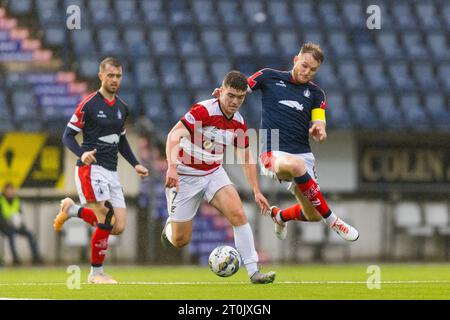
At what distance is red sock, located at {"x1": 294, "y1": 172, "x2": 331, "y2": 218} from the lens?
1216 centimetres

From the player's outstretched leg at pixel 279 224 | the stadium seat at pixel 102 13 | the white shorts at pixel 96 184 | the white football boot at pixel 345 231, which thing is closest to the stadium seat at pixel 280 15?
the stadium seat at pixel 102 13

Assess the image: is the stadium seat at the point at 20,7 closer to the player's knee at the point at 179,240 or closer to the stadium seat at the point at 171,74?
the stadium seat at the point at 171,74

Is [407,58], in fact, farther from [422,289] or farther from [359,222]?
[422,289]

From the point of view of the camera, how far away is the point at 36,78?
71.6 ft

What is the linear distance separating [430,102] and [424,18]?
2635 millimetres

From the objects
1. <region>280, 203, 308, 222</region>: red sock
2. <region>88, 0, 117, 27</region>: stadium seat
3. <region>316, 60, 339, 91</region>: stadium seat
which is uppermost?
<region>88, 0, 117, 27</region>: stadium seat

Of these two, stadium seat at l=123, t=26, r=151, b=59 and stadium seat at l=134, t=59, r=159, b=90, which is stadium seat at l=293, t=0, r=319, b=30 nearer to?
stadium seat at l=123, t=26, r=151, b=59

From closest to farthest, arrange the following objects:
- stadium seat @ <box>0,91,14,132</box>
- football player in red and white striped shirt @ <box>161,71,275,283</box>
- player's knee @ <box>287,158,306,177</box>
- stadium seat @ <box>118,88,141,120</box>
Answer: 1. football player in red and white striped shirt @ <box>161,71,275,283</box>
2. player's knee @ <box>287,158,306,177</box>
3. stadium seat @ <box>0,91,14,132</box>
4. stadium seat @ <box>118,88,141,120</box>

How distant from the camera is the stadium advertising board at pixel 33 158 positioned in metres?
20.9

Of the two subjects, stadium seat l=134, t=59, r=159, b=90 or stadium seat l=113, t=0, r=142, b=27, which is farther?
stadium seat l=113, t=0, r=142, b=27

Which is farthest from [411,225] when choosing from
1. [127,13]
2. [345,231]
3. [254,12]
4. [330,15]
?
[345,231]

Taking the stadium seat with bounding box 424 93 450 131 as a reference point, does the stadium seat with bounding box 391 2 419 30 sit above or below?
above

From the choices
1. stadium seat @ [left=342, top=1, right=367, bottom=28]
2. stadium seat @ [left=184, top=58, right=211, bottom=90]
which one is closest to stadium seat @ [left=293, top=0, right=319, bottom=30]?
stadium seat @ [left=342, top=1, right=367, bottom=28]

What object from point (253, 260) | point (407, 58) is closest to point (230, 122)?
point (253, 260)
